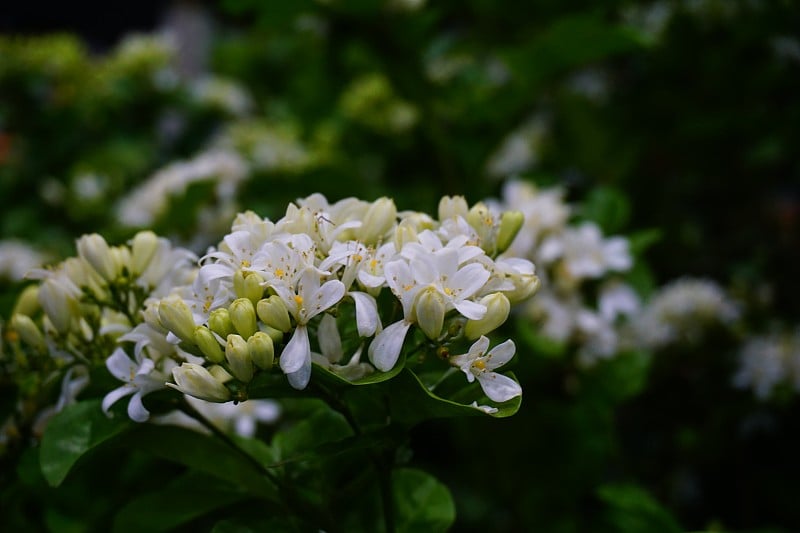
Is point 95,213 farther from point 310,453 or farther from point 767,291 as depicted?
point 767,291

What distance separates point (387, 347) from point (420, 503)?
0.24m

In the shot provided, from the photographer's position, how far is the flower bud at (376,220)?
0.71m

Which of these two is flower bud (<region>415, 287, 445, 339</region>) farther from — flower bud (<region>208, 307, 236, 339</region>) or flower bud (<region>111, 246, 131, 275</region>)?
flower bud (<region>111, 246, 131, 275</region>)

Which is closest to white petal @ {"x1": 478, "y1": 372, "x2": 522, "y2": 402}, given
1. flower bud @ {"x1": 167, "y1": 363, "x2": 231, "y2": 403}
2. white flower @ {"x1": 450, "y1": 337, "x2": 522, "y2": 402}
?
white flower @ {"x1": 450, "y1": 337, "x2": 522, "y2": 402}

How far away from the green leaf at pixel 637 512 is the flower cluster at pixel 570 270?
284 mm

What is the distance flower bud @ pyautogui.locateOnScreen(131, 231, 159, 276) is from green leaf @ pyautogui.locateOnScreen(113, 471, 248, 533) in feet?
0.72

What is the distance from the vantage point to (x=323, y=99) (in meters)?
2.25

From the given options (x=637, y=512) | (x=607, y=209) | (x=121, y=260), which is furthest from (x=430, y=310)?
(x=607, y=209)

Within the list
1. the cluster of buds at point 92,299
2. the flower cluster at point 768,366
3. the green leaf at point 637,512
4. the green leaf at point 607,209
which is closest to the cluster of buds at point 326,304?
the cluster of buds at point 92,299

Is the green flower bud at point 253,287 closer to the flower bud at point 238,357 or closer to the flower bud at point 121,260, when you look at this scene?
the flower bud at point 238,357

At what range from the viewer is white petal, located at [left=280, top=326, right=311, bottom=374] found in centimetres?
59

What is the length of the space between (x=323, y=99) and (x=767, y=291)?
1.29 meters

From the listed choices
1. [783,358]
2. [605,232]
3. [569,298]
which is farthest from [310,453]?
[783,358]

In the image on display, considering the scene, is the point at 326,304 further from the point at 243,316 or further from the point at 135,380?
the point at 135,380
